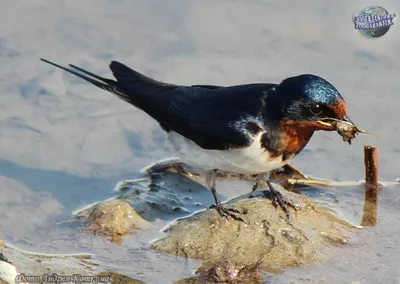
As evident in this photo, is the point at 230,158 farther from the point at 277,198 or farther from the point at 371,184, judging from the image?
the point at 371,184

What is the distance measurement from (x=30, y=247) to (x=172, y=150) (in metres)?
1.13

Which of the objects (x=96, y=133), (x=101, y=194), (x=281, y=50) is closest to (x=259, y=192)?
(x=101, y=194)

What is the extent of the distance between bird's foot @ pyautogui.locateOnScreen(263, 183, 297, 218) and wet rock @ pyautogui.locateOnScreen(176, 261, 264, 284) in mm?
520

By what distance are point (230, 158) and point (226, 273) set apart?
90 cm

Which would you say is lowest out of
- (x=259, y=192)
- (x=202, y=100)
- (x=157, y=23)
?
(x=259, y=192)

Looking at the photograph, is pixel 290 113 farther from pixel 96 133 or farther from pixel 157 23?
pixel 157 23

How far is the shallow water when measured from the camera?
5492mm

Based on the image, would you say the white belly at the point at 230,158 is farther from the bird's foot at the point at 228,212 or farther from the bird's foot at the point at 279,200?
the bird's foot at the point at 228,212

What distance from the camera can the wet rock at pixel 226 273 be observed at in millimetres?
4879

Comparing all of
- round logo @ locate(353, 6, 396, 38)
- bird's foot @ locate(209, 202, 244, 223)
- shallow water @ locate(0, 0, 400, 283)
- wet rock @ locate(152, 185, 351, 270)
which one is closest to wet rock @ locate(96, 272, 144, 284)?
shallow water @ locate(0, 0, 400, 283)

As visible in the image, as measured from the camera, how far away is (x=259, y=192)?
19.2 feet

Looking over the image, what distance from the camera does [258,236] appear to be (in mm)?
5301

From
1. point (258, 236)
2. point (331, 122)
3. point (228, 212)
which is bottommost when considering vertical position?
point (258, 236)

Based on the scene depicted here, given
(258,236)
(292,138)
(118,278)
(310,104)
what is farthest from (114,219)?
(310,104)
